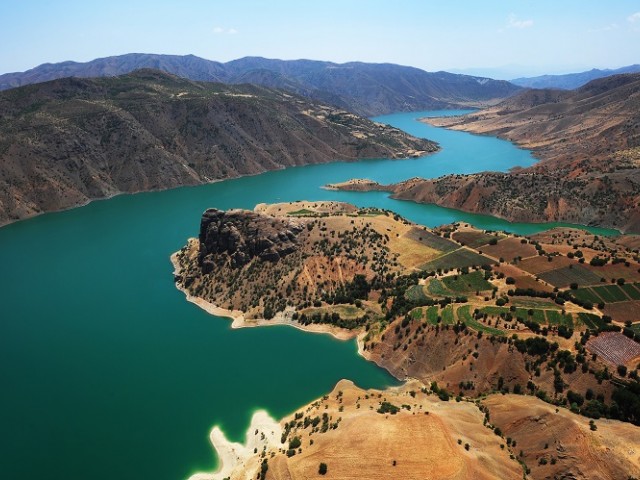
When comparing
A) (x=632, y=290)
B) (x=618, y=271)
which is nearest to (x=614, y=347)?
(x=632, y=290)

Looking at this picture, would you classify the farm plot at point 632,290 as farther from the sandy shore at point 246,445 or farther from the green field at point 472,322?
the sandy shore at point 246,445

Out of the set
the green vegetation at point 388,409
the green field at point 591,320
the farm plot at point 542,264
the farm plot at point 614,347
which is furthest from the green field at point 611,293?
the green vegetation at point 388,409

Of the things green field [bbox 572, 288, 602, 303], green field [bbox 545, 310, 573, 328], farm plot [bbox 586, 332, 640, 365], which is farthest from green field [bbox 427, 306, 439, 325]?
green field [bbox 572, 288, 602, 303]

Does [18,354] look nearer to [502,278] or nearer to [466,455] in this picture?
[466,455]

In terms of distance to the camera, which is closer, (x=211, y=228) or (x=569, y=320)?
(x=569, y=320)

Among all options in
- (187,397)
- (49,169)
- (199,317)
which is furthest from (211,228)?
(49,169)

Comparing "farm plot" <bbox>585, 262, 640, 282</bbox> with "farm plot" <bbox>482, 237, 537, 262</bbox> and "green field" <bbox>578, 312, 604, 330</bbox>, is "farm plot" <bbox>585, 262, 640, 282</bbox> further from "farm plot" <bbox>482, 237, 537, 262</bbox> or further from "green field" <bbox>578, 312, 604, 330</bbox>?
"green field" <bbox>578, 312, 604, 330</bbox>

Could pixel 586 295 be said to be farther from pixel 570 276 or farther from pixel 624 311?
pixel 570 276
